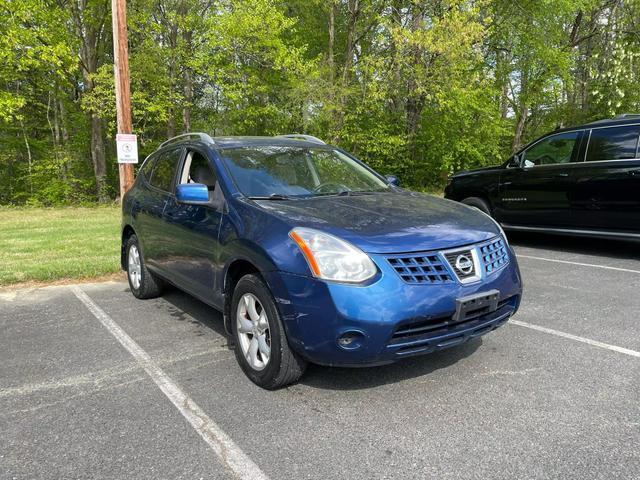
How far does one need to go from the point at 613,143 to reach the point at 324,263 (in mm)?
6219

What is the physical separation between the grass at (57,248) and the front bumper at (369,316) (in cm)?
485

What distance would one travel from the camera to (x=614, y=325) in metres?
4.37

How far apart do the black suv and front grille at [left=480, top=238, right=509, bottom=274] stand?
4.60 m

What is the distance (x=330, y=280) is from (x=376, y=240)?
0.38 meters

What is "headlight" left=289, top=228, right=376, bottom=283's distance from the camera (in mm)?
2834

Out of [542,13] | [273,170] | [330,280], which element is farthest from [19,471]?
[542,13]

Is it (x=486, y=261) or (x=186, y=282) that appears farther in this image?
(x=186, y=282)

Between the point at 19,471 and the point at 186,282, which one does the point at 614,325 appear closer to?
the point at 186,282

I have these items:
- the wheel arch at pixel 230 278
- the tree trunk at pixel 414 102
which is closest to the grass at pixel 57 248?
the wheel arch at pixel 230 278

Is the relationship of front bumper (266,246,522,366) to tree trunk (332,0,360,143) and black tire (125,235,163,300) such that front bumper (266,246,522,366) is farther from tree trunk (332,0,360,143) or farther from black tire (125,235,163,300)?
tree trunk (332,0,360,143)

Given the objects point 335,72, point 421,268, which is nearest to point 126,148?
point 421,268

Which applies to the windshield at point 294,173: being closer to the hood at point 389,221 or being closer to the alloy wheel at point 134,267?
the hood at point 389,221

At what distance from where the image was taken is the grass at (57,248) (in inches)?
264

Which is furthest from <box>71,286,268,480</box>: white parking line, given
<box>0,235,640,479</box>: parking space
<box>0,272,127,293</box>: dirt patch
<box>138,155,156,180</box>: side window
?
<box>0,272,127,293</box>: dirt patch
